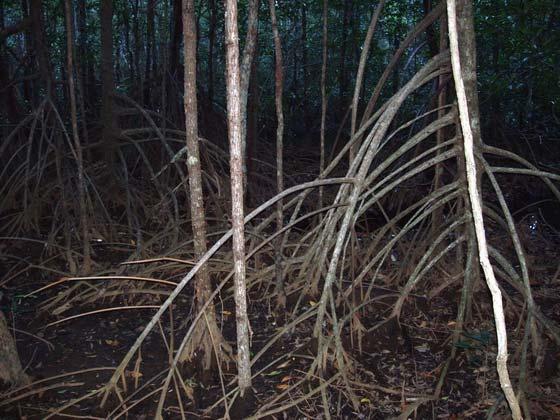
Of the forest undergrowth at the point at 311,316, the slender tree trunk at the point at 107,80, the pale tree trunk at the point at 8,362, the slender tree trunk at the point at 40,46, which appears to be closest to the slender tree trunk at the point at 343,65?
the forest undergrowth at the point at 311,316

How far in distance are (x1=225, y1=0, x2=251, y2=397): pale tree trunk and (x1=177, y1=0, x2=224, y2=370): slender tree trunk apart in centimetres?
35

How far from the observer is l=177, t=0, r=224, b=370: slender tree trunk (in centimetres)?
247

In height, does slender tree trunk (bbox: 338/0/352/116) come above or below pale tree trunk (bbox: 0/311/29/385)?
above

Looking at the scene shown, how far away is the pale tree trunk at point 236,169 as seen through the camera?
79.4 inches

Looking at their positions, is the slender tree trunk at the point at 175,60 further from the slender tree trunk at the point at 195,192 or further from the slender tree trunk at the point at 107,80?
the slender tree trunk at the point at 195,192

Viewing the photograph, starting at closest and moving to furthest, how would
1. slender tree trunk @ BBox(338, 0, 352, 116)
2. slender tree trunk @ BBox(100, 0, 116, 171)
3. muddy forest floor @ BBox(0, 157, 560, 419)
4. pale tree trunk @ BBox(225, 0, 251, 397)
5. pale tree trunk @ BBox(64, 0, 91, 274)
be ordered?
pale tree trunk @ BBox(225, 0, 251, 397) → muddy forest floor @ BBox(0, 157, 560, 419) → pale tree trunk @ BBox(64, 0, 91, 274) → slender tree trunk @ BBox(100, 0, 116, 171) → slender tree trunk @ BBox(338, 0, 352, 116)

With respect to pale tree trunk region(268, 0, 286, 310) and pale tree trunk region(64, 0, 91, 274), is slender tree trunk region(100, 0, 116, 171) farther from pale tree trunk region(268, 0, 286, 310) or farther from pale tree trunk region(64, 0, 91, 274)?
pale tree trunk region(268, 0, 286, 310)

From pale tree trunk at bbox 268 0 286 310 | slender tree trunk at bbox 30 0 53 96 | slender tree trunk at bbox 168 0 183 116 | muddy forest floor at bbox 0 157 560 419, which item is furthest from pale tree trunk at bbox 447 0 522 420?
slender tree trunk at bbox 168 0 183 116

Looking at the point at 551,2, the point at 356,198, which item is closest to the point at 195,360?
the point at 356,198

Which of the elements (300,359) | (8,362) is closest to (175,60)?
(300,359)

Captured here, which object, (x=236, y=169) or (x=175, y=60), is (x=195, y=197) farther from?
(x=175, y=60)

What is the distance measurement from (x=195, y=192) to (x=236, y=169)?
0.56m

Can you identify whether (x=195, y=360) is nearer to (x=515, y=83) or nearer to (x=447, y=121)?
(x=447, y=121)

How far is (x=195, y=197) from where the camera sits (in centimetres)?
268
